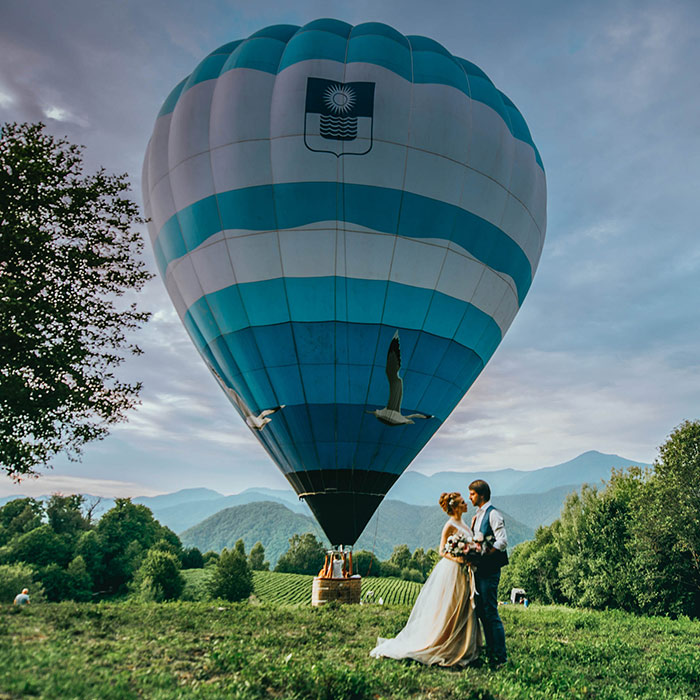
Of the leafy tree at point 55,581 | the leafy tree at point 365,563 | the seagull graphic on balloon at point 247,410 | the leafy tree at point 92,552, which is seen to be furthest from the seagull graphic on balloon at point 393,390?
the leafy tree at point 365,563

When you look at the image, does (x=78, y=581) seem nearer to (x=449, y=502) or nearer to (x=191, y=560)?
(x=191, y=560)

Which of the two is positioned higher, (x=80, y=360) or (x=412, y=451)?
(x=80, y=360)

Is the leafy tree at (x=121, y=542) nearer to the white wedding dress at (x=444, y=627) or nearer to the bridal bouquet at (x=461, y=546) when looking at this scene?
the white wedding dress at (x=444, y=627)

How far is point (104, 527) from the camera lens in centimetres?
6725

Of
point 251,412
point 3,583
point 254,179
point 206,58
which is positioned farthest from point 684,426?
point 3,583

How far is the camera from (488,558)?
646cm

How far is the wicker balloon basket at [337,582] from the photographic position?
1286 centimetres

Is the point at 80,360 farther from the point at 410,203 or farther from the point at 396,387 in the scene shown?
the point at 410,203

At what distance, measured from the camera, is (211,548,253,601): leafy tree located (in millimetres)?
59284

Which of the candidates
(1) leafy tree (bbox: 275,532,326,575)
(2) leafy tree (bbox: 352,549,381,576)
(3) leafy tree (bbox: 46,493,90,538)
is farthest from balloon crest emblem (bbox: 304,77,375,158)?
(1) leafy tree (bbox: 275,532,326,575)

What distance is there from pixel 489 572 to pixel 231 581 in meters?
60.1

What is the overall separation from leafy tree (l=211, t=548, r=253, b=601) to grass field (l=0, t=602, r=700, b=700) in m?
55.3

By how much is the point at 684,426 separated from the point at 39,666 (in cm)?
2779

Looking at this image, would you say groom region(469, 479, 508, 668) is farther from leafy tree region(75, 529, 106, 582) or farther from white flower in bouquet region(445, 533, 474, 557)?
leafy tree region(75, 529, 106, 582)
